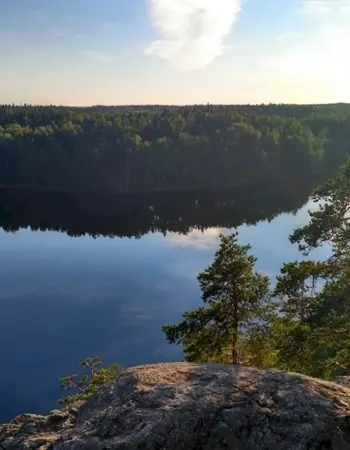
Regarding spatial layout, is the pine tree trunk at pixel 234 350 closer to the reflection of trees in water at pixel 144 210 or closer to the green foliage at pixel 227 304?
the green foliage at pixel 227 304

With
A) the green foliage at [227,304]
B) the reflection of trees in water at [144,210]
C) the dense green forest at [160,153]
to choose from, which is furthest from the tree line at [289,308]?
the dense green forest at [160,153]

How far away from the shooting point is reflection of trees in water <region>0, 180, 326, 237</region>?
7206cm

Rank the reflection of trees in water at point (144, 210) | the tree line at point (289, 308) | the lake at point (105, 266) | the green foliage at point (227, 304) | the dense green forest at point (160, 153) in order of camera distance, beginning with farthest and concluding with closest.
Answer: the dense green forest at point (160, 153) < the reflection of trees in water at point (144, 210) < the lake at point (105, 266) < the green foliage at point (227, 304) < the tree line at point (289, 308)

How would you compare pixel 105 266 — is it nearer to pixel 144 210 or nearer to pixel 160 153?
pixel 144 210

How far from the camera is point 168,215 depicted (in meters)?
78.1

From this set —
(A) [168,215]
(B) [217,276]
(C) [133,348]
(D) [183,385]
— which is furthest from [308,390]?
(A) [168,215]

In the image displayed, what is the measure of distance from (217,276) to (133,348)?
1991 cm

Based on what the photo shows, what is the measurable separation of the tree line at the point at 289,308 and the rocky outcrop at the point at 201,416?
12.5 ft

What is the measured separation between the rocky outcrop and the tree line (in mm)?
3815

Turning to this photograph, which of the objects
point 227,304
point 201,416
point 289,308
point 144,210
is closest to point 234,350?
point 227,304

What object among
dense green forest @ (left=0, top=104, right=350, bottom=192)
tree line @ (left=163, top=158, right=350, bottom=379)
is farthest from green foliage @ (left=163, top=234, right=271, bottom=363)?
dense green forest @ (left=0, top=104, right=350, bottom=192)

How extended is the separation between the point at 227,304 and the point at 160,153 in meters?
94.1

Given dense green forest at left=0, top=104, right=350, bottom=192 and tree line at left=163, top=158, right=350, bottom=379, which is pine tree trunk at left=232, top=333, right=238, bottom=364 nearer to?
tree line at left=163, top=158, right=350, bottom=379

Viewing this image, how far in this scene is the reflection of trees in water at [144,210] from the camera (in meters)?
72.1
